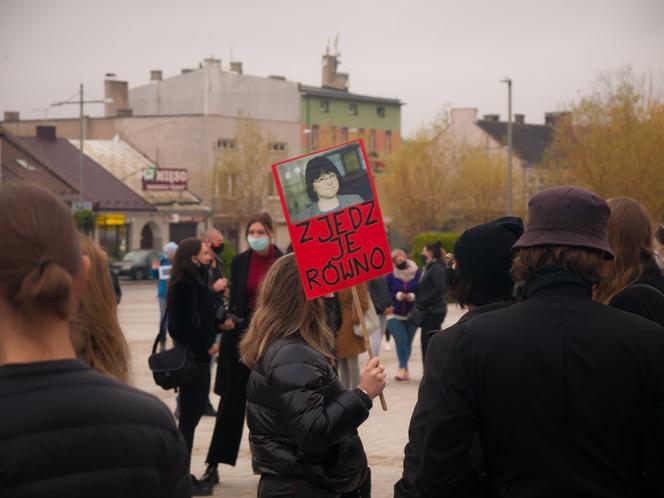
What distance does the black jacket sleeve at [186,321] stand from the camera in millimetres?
9305

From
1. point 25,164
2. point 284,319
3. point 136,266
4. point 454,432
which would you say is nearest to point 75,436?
point 454,432

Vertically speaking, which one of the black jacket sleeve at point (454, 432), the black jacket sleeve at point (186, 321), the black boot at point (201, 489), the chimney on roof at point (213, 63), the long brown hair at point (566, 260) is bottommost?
the black boot at point (201, 489)

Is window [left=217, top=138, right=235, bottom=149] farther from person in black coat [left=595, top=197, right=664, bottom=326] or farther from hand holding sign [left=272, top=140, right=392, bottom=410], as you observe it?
person in black coat [left=595, top=197, right=664, bottom=326]

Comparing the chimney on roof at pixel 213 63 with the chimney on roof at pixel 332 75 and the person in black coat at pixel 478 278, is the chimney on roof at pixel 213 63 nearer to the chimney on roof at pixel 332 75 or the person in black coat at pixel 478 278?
the chimney on roof at pixel 332 75

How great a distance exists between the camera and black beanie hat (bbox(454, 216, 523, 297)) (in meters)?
4.22

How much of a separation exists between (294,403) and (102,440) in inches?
105

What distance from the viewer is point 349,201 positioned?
20.5ft

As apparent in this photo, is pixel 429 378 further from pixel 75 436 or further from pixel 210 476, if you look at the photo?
pixel 210 476

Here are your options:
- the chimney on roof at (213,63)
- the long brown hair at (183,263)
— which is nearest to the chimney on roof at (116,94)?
the chimney on roof at (213,63)

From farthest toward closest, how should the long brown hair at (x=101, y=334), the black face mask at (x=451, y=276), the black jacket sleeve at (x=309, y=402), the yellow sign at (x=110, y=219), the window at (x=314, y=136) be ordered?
1. the window at (x=314, y=136)
2. the yellow sign at (x=110, y=219)
3. the black jacket sleeve at (x=309, y=402)
4. the black face mask at (x=451, y=276)
5. the long brown hair at (x=101, y=334)

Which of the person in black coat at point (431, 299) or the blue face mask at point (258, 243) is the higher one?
the blue face mask at point (258, 243)

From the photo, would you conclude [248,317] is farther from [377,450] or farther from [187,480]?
[187,480]

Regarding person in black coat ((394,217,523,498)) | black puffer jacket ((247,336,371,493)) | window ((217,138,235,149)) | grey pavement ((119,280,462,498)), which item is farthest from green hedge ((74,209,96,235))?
person in black coat ((394,217,523,498))

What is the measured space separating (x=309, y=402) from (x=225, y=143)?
237 feet
